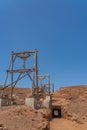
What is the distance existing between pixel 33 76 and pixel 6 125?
A: 8.38 meters

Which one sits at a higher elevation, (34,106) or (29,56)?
(29,56)

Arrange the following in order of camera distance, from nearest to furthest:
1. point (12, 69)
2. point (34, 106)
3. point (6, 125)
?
point (6, 125), point (34, 106), point (12, 69)

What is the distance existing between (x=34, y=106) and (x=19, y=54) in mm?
7145

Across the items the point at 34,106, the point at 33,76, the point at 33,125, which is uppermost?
the point at 33,76

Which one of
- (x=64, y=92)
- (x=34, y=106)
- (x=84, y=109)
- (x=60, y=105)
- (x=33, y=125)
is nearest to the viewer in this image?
(x=33, y=125)

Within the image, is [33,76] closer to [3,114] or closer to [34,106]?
[34,106]

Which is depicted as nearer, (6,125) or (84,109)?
(6,125)

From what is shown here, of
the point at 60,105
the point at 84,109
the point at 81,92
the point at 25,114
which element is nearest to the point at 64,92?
the point at 81,92

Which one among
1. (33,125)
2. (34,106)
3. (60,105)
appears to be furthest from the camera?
(60,105)

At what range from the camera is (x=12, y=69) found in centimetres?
2559

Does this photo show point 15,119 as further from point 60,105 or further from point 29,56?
point 60,105

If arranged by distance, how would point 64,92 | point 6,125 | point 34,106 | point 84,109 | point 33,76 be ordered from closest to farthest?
Answer: 1. point 6,125
2. point 34,106
3. point 33,76
4. point 84,109
5. point 64,92

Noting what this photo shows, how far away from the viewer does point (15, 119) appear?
17.8 metres

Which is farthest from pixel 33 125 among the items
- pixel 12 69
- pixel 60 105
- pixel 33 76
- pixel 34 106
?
pixel 60 105
